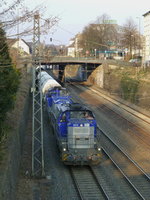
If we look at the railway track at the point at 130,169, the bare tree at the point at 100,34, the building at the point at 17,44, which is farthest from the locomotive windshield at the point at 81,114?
the bare tree at the point at 100,34

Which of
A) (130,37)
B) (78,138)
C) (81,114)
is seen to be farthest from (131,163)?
(130,37)

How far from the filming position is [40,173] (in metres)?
14.9

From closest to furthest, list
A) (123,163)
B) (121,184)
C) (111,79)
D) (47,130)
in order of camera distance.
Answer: (121,184), (123,163), (47,130), (111,79)

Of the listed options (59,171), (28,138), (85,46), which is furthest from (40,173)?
(85,46)

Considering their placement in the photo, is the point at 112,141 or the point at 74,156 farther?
the point at 112,141

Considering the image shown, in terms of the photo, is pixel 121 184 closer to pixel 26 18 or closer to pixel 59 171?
pixel 59 171

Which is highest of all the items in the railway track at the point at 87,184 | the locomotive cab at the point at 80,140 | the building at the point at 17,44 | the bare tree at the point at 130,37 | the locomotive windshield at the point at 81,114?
the bare tree at the point at 130,37

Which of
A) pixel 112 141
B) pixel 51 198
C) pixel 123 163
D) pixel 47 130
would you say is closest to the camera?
pixel 51 198

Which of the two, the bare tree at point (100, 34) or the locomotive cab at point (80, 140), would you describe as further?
the bare tree at point (100, 34)

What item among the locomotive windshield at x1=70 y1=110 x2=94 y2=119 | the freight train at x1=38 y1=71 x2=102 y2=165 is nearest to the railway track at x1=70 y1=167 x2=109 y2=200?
the freight train at x1=38 y1=71 x2=102 y2=165

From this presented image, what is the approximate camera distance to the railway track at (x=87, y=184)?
1261 centimetres

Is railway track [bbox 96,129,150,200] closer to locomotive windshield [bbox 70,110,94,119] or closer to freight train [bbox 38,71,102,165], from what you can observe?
freight train [bbox 38,71,102,165]

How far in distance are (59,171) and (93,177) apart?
6.56 ft

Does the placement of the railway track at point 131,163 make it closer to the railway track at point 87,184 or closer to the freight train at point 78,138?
the railway track at point 87,184
